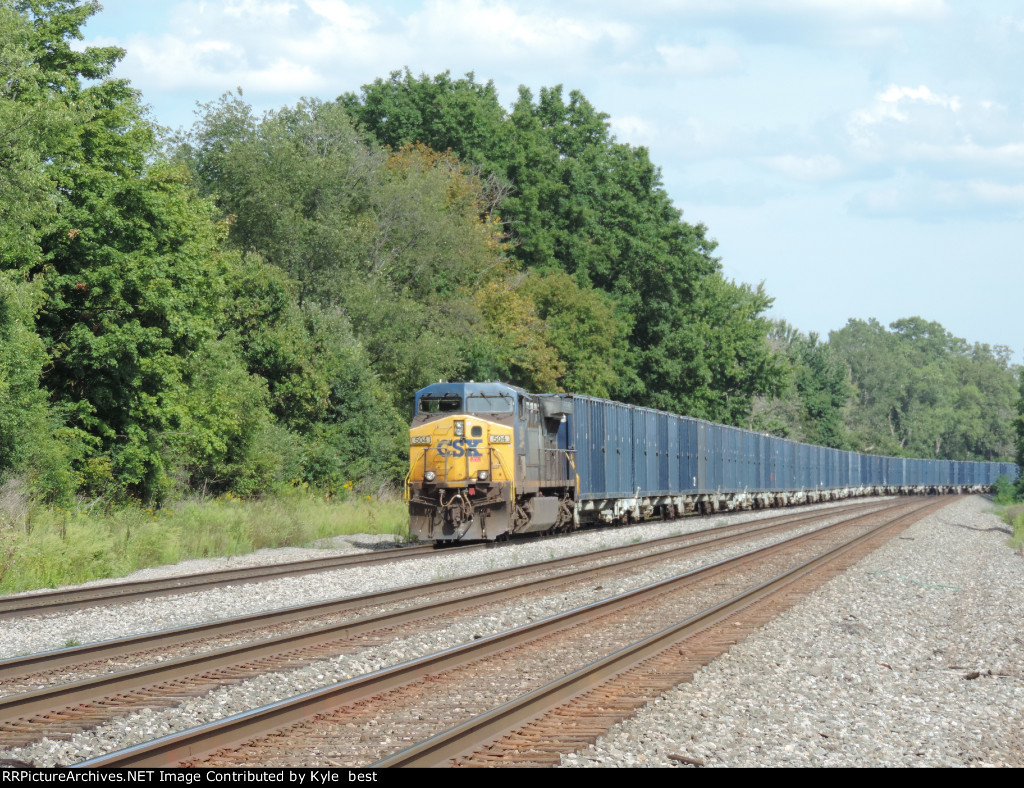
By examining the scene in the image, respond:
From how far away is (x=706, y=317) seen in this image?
65.0 metres

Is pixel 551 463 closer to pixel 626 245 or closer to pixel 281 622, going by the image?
pixel 281 622

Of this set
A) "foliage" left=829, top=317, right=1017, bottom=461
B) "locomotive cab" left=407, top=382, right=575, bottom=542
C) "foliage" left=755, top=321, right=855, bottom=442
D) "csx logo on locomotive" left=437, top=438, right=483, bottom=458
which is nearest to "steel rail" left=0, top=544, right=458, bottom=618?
"locomotive cab" left=407, top=382, right=575, bottom=542

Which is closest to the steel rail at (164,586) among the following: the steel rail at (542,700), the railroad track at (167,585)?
the railroad track at (167,585)

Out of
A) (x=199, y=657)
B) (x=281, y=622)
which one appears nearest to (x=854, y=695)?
(x=199, y=657)

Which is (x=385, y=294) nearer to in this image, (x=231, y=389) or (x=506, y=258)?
(x=231, y=389)

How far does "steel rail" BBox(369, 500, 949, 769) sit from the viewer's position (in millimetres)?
5922

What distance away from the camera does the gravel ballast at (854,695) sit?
253 inches

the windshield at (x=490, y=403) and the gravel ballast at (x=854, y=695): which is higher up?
the windshield at (x=490, y=403)

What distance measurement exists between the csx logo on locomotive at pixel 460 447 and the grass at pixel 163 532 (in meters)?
3.90

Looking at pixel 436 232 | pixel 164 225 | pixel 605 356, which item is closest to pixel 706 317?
pixel 605 356

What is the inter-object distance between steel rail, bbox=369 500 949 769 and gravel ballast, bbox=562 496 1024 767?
1.90 feet

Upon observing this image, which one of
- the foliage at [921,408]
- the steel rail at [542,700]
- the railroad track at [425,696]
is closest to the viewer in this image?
the steel rail at [542,700]

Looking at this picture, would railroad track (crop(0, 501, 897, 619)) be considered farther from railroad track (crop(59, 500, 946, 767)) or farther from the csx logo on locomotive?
railroad track (crop(59, 500, 946, 767))

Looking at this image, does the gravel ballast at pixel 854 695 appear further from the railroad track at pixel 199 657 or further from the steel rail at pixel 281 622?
the steel rail at pixel 281 622
